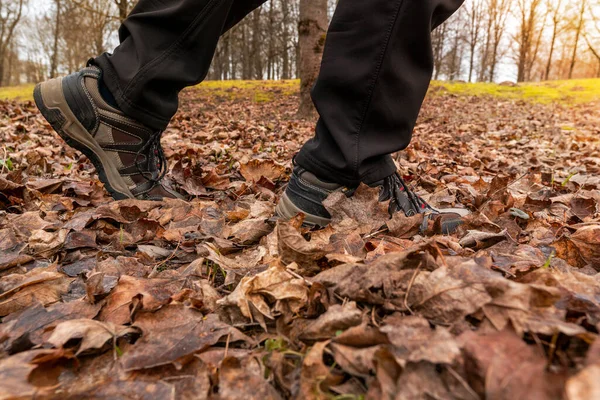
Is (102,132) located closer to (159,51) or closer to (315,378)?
(159,51)

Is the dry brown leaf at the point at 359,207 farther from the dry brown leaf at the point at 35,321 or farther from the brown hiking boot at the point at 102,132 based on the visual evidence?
the brown hiking boot at the point at 102,132

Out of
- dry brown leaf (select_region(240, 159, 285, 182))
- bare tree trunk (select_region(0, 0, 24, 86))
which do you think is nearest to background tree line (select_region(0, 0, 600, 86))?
bare tree trunk (select_region(0, 0, 24, 86))

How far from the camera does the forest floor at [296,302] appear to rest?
609 millimetres

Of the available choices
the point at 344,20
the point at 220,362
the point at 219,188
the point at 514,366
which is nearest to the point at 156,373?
the point at 220,362

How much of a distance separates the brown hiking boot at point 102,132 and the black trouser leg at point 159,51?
0.07 m

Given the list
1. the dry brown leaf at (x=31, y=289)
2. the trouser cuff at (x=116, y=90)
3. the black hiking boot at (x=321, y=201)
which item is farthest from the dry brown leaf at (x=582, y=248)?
the trouser cuff at (x=116, y=90)

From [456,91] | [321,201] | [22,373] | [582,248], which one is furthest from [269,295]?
[456,91]

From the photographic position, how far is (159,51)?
1528 millimetres

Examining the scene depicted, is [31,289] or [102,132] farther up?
[102,132]

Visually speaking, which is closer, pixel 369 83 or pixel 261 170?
pixel 369 83

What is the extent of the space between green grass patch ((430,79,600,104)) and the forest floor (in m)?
13.0

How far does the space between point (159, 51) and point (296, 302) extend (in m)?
1.13

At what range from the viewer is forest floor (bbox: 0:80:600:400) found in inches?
24.0

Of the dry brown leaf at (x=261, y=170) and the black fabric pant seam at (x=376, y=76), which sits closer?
the black fabric pant seam at (x=376, y=76)
